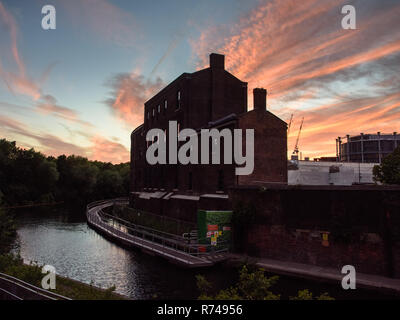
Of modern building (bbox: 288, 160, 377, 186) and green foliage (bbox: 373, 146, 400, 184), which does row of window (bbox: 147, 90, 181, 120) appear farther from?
green foliage (bbox: 373, 146, 400, 184)

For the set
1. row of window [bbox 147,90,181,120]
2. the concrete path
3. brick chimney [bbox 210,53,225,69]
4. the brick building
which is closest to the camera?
the concrete path

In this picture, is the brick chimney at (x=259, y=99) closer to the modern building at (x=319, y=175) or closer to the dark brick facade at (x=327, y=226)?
the dark brick facade at (x=327, y=226)

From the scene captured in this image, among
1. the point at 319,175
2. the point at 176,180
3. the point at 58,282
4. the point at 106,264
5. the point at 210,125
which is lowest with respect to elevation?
the point at 106,264

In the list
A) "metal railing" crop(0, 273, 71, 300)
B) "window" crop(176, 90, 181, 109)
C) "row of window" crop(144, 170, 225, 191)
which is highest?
"window" crop(176, 90, 181, 109)

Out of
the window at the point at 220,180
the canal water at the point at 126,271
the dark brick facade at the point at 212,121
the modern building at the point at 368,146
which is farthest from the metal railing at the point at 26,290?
the modern building at the point at 368,146

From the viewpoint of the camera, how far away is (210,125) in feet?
103

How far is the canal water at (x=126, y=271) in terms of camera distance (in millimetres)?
15788

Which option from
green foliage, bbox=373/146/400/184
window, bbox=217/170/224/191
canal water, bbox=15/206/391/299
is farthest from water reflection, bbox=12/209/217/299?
green foliage, bbox=373/146/400/184

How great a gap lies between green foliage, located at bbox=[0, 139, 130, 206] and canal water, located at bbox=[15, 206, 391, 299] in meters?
42.2

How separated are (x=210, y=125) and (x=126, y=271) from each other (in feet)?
53.5

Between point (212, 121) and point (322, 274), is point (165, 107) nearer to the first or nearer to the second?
point (212, 121)

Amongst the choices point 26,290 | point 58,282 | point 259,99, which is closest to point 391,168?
point 259,99

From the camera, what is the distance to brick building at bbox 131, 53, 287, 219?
2812 cm

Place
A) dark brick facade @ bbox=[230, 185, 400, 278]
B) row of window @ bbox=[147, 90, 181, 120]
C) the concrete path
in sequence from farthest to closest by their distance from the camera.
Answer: row of window @ bbox=[147, 90, 181, 120], dark brick facade @ bbox=[230, 185, 400, 278], the concrete path
